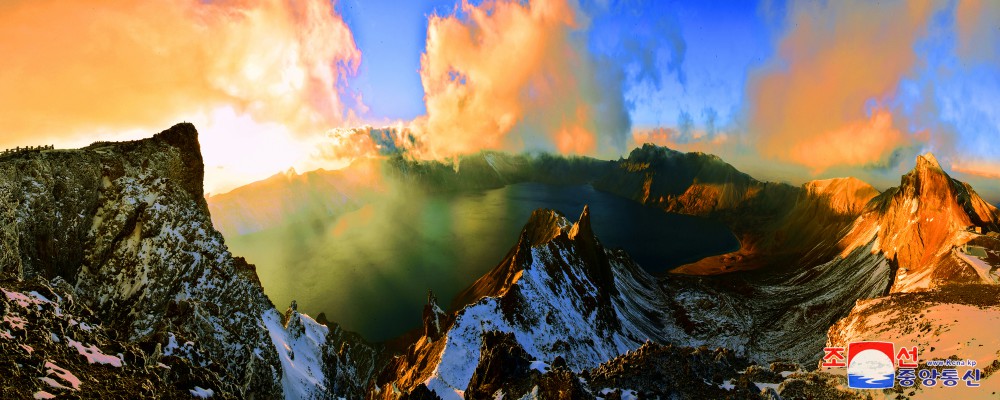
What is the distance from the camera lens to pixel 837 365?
3516 cm

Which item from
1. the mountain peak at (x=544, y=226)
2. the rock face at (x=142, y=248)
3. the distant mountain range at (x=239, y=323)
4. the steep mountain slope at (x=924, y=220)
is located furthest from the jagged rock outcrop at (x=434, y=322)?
the steep mountain slope at (x=924, y=220)

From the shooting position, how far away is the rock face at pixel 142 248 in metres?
26.3

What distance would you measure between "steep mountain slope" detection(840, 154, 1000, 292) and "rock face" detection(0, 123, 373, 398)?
109231mm

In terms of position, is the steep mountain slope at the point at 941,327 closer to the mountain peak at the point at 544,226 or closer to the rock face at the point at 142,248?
the rock face at the point at 142,248

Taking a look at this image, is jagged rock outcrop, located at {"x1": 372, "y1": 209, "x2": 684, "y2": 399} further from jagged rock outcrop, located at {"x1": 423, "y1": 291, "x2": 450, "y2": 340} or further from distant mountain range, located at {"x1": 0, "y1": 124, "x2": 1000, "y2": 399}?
jagged rock outcrop, located at {"x1": 423, "y1": 291, "x2": 450, "y2": 340}

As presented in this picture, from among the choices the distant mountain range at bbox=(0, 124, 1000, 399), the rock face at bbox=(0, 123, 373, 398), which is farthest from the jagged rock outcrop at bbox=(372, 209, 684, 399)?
the rock face at bbox=(0, 123, 373, 398)

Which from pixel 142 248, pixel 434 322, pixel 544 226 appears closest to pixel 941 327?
pixel 434 322

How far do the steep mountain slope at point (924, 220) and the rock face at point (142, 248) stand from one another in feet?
358

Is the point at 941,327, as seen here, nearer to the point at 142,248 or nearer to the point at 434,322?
the point at 434,322

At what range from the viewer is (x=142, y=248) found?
3081cm

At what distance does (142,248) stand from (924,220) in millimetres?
162240

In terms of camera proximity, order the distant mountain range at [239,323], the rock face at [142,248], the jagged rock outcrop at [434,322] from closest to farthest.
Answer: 1. the distant mountain range at [239,323]
2. the rock face at [142,248]
3. the jagged rock outcrop at [434,322]

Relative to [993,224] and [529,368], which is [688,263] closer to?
[993,224]

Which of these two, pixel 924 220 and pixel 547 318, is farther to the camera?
pixel 924 220
